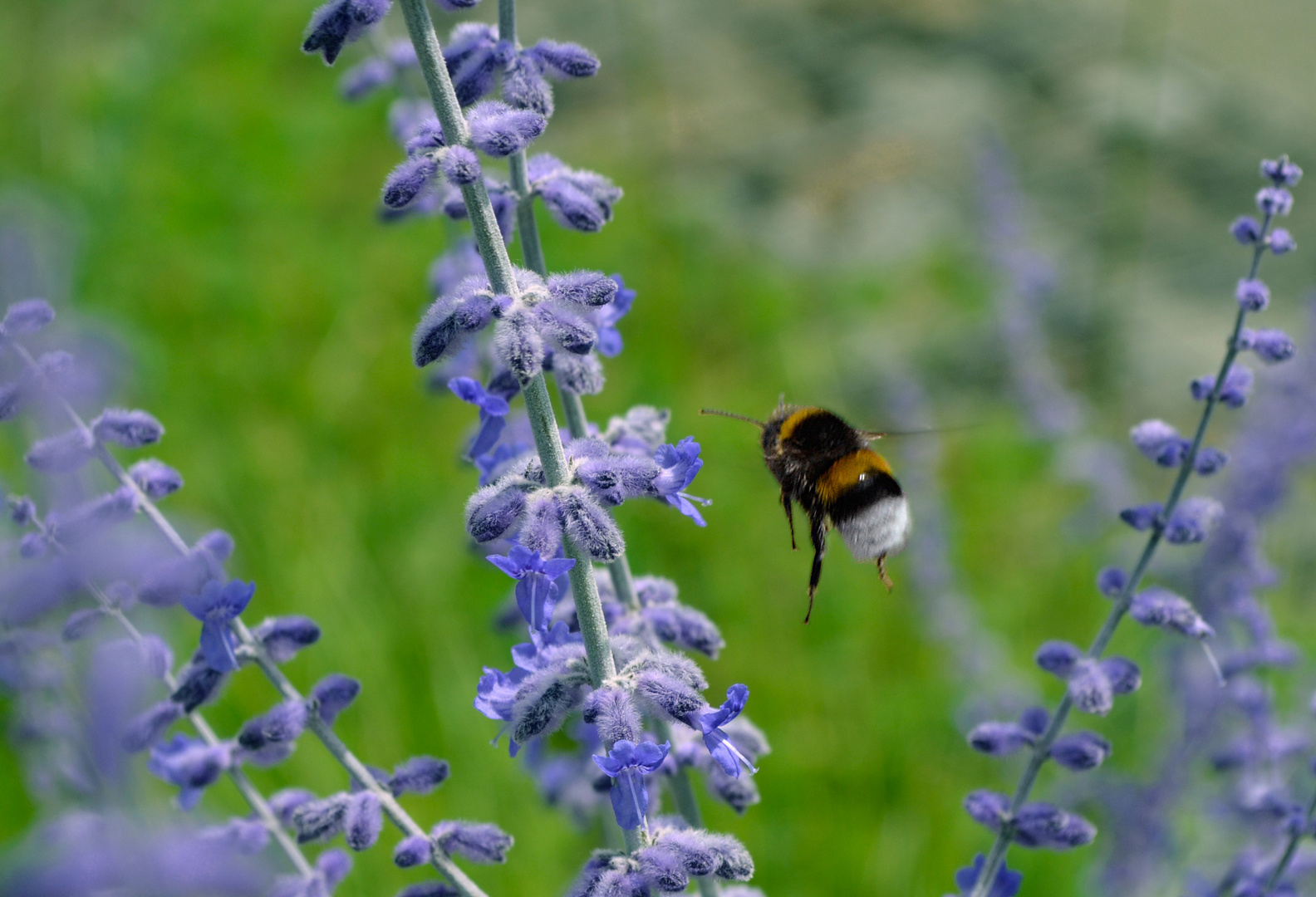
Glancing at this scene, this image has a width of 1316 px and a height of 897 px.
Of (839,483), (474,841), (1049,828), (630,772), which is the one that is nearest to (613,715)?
(630,772)

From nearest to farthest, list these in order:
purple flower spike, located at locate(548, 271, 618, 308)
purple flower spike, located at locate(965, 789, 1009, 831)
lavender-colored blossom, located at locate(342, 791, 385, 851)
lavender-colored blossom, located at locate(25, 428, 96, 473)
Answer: lavender-colored blossom, located at locate(25, 428, 96, 473) < purple flower spike, located at locate(548, 271, 618, 308) < lavender-colored blossom, located at locate(342, 791, 385, 851) < purple flower spike, located at locate(965, 789, 1009, 831)

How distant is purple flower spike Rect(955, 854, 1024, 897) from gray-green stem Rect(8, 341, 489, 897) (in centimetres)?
54

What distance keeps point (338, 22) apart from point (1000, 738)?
43.8 inches

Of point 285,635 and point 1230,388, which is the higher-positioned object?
point 1230,388

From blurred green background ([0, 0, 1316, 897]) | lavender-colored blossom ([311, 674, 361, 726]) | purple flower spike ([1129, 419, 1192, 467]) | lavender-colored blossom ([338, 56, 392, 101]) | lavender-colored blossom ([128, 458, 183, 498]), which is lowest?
lavender-colored blossom ([311, 674, 361, 726])

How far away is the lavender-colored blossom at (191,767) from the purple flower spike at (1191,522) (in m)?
1.14

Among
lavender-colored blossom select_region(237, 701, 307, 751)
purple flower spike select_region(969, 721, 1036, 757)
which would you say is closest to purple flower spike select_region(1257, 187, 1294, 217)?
purple flower spike select_region(969, 721, 1036, 757)

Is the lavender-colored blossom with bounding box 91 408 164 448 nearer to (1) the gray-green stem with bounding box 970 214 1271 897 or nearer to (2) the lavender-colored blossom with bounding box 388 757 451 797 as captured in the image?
(2) the lavender-colored blossom with bounding box 388 757 451 797

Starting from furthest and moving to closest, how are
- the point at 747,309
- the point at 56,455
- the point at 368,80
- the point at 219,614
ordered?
the point at 747,309 → the point at 368,80 → the point at 219,614 → the point at 56,455

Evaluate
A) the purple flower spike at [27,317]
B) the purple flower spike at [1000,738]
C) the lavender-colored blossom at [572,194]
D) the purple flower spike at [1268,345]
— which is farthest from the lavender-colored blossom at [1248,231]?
the purple flower spike at [27,317]

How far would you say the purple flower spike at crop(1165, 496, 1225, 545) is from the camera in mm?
1419

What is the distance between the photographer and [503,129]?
109 cm

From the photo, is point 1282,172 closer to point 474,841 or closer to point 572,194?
point 572,194

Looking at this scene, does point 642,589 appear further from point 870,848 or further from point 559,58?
point 870,848
